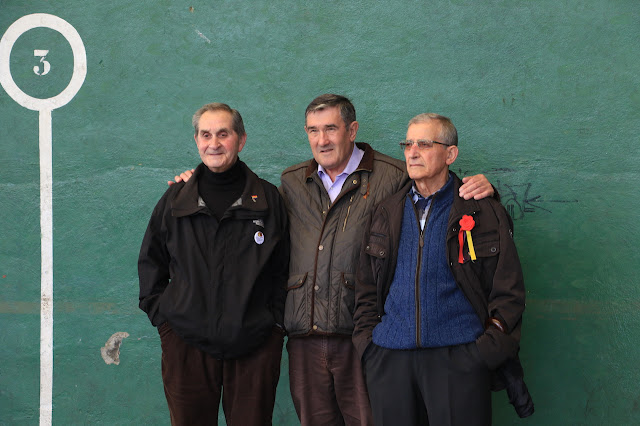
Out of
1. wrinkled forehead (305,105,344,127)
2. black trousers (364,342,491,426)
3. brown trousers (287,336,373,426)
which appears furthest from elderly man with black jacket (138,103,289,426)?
black trousers (364,342,491,426)

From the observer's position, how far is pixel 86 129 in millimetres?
3793

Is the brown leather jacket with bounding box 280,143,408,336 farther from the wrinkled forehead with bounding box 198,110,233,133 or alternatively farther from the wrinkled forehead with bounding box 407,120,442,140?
the wrinkled forehead with bounding box 198,110,233,133

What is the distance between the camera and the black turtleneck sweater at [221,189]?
9.14ft

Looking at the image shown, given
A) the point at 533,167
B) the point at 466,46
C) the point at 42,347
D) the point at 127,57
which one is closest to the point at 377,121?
the point at 466,46

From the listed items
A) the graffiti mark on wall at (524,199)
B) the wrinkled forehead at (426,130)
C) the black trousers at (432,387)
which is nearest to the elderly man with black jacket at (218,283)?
the black trousers at (432,387)

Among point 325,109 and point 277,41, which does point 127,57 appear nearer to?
point 277,41

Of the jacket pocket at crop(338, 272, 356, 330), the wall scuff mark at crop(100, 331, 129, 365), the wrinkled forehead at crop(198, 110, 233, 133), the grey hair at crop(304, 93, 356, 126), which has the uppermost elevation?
the grey hair at crop(304, 93, 356, 126)

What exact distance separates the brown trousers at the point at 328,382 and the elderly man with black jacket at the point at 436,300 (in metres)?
0.19

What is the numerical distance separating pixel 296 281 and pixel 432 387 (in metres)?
0.77

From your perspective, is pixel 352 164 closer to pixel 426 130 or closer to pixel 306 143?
pixel 426 130

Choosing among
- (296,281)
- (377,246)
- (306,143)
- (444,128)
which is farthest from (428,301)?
(306,143)

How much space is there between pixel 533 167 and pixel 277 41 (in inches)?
66.2

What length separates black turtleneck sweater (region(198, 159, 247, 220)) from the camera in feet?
9.14

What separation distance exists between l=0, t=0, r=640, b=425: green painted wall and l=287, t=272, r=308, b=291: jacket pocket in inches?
40.9
